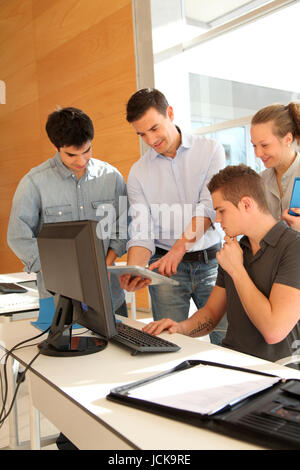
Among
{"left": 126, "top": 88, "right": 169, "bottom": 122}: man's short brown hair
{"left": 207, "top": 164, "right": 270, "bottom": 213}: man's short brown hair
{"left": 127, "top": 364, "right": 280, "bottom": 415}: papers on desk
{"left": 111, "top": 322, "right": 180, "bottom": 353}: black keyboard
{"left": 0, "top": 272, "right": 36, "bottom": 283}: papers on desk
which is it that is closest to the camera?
{"left": 127, "top": 364, "right": 280, "bottom": 415}: papers on desk

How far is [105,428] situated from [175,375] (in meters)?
0.24

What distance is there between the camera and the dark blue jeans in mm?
1998

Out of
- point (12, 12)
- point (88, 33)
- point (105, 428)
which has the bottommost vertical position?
point (105, 428)

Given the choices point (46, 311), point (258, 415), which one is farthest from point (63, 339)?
point (258, 415)

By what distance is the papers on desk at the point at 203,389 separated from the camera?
844 millimetres

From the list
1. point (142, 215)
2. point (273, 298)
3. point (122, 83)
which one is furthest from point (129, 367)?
point (122, 83)

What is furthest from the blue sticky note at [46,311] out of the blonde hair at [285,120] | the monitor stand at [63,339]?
the blonde hair at [285,120]

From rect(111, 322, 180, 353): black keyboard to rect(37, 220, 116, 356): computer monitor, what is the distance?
0.07 m

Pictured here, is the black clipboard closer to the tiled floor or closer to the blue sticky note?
the blue sticky note

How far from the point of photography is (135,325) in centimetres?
165

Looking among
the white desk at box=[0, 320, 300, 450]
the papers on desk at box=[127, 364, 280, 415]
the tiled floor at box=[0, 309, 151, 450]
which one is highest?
the papers on desk at box=[127, 364, 280, 415]

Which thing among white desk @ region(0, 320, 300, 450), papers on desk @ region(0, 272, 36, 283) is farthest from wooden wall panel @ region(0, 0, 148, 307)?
white desk @ region(0, 320, 300, 450)

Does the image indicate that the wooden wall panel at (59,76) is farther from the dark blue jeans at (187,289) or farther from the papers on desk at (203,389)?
the papers on desk at (203,389)

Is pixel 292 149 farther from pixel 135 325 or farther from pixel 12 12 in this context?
pixel 12 12
